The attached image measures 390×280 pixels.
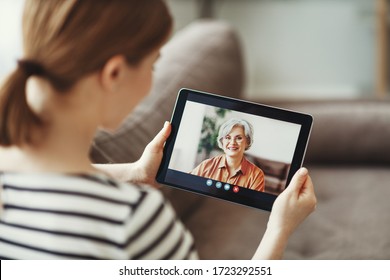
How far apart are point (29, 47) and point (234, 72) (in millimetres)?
636

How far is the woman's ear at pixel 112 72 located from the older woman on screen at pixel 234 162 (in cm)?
14

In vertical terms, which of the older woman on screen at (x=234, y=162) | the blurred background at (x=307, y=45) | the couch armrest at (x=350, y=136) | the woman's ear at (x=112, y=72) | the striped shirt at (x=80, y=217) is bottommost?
the striped shirt at (x=80, y=217)

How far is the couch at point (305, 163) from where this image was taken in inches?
26.9

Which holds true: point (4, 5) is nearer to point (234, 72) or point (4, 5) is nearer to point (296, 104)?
point (234, 72)

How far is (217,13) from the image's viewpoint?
6.92 ft

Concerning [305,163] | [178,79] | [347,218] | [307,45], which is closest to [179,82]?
[178,79]

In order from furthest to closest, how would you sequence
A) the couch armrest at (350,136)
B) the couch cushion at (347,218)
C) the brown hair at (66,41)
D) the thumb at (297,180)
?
the couch armrest at (350,136)
the couch cushion at (347,218)
the thumb at (297,180)
the brown hair at (66,41)

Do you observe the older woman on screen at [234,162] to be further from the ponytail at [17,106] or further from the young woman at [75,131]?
the ponytail at [17,106]

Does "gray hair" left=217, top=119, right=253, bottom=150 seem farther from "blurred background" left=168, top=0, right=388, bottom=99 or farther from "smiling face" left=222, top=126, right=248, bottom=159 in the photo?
"blurred background" left=168, top=0, right=388, bottom=99

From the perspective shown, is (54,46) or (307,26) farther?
(307,26)

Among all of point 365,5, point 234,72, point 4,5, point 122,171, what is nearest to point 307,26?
point 365,5

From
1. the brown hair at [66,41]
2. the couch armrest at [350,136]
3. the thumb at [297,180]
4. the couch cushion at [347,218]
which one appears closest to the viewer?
the brown hair at [66,41]

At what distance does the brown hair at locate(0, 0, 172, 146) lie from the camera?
441mm

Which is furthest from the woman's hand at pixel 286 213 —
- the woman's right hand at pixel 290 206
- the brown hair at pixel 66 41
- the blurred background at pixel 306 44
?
the blurred background at pixel 306 44
